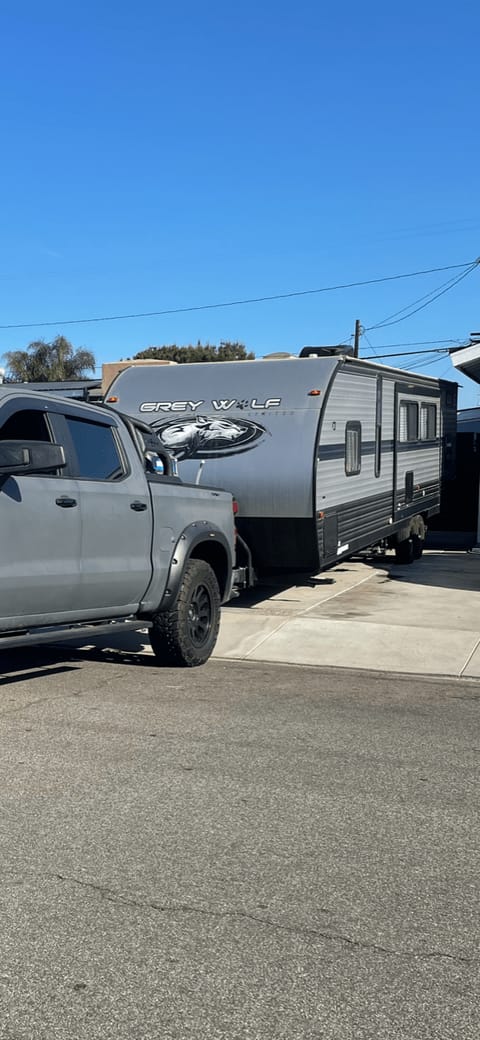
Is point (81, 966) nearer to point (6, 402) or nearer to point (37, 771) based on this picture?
point (37, 771)

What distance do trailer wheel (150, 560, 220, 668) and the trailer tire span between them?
26.0 feet

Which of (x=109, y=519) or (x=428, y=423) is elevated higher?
(x=428, y=423)

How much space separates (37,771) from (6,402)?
8.50 feet

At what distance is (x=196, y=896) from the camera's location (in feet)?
12.7

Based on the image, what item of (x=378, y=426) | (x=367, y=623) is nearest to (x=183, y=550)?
(x=367, y=623)

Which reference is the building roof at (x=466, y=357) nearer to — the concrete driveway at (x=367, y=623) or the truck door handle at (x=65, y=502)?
the concrete driveway at (x=367, y=623)

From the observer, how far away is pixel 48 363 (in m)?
48.1

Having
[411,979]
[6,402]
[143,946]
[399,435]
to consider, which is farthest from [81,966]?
[399,435]

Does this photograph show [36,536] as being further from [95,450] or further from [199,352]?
[199,352]

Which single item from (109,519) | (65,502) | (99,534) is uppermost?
(65,502)

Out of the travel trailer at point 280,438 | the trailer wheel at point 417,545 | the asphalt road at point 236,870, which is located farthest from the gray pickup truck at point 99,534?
the trailer wheel at point 417,545

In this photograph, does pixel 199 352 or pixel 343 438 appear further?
pixel 199 352

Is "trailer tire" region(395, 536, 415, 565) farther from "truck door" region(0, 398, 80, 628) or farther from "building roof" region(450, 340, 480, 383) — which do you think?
"truck door" region(0, 398, 80, 628)

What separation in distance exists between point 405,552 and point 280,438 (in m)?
6.32
